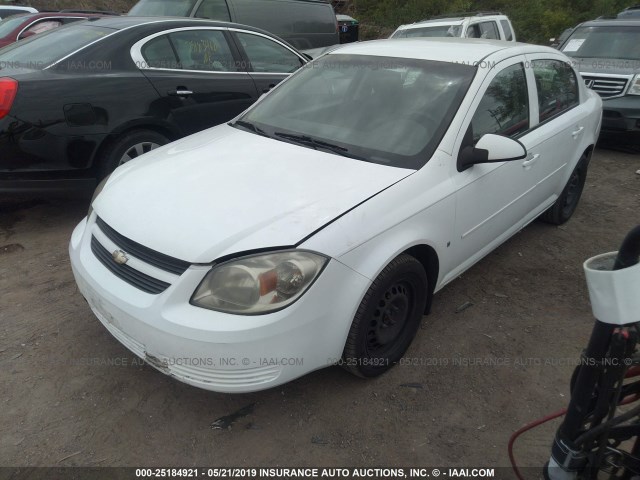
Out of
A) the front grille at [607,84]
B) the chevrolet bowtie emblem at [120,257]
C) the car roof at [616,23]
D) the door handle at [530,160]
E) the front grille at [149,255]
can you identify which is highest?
the car roof at [616,23]

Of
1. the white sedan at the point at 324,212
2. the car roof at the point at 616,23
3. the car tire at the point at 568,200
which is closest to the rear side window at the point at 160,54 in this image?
the white sedan at the point at 324,212

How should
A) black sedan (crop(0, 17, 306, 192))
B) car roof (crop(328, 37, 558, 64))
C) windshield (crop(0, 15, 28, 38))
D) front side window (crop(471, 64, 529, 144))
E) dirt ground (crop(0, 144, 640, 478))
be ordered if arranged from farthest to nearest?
windshield (crop(0, 15, 28, 38))
black sedan (crop(0, 17, 306, 192))
car roof (crop(328, 37, 558, 64))
front side window (crop(471, 64, 529, 144))
dirt ground (crop(0, 144, 640, 478))

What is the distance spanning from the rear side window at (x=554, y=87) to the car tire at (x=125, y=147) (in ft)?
10.3

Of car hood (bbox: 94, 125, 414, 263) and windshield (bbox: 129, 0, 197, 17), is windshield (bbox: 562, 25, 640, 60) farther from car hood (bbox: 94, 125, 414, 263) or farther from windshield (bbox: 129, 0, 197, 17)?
car hood (bbox: 94, 125, 414, 263)

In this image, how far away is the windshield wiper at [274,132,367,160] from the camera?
2.66 m

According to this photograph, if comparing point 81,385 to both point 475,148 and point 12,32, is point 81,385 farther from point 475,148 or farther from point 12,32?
point 12,32

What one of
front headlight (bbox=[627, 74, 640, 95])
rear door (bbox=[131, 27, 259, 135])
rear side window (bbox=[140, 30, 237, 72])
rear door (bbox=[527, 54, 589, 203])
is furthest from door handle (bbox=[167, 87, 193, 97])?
front headlight (bbox=[627, 74, 640, 95])

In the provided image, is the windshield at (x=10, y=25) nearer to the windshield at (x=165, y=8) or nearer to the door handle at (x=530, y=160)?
the windshield at (x=165, y=8)

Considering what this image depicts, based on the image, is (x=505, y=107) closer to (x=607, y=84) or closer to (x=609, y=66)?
(x=607, y=84)

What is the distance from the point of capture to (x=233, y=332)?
193 centimetres

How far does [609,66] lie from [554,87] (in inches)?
168

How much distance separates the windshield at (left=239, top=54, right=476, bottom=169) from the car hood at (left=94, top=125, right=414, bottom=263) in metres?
0.17

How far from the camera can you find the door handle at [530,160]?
3229mm

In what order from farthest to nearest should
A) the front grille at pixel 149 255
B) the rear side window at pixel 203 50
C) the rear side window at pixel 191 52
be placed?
the rear side window at pixel 203 50
the rear side window at pixel 191 52
the front grille at pixel 149 255
